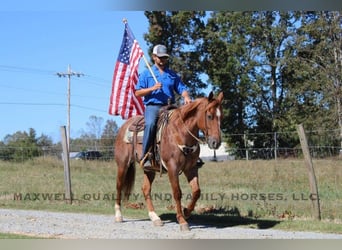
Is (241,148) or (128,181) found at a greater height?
(241,148)

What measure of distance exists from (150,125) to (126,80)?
11.7 feet

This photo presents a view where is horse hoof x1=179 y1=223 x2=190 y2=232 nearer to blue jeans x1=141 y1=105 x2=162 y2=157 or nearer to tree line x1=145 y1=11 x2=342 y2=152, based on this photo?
blue jeans x1=141 y1=105 x2=162 y2=157

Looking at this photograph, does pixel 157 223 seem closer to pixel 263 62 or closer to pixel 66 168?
pixel 66 168

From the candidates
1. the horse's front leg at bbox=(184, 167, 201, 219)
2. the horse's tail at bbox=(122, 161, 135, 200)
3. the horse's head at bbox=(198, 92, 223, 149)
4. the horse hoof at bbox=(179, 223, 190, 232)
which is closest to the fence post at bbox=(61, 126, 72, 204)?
the horse's tail at bbox=(122, 161, 135, 200)

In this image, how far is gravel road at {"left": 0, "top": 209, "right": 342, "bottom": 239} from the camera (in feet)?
20.9

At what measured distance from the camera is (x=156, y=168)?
295 inches

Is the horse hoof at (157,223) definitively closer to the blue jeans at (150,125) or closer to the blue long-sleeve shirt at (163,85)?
the blue jeans at (150,125)

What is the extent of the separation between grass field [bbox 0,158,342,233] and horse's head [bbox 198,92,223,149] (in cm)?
187

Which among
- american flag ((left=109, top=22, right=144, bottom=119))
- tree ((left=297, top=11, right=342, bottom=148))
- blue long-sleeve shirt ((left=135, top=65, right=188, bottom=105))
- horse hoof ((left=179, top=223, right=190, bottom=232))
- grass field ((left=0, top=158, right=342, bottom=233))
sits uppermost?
tree ((left=297, top=11, right=342, bottom=148))

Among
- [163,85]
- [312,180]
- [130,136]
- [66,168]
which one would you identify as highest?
[163,85]

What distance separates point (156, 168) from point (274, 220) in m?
2.25

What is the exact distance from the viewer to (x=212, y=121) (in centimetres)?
652

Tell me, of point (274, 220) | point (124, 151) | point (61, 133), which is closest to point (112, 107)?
point (61, 133)

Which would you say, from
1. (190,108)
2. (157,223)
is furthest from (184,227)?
(190,108)
